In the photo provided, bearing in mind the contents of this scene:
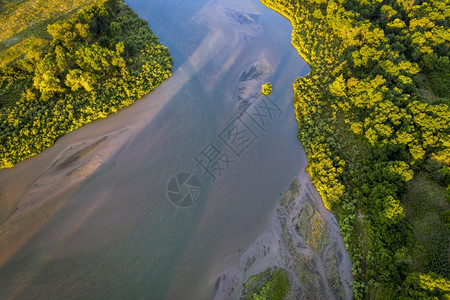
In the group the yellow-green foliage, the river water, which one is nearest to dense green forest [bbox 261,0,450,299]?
the river water

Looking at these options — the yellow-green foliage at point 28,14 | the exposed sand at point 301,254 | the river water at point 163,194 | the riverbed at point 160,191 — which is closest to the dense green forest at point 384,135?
the exposed sand at point 301,254

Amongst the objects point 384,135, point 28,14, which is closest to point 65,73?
point 28,14

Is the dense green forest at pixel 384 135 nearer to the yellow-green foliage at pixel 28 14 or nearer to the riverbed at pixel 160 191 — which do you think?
the riverbed at pixel 160 191

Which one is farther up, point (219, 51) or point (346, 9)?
point (346, 9)

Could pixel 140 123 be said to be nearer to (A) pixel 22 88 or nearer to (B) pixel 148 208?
(B) pixel 148 208

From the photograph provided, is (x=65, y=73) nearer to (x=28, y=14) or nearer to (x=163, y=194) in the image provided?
(x=163, y=194)

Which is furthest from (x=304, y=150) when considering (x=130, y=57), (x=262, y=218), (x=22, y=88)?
(x=22, y=88)
